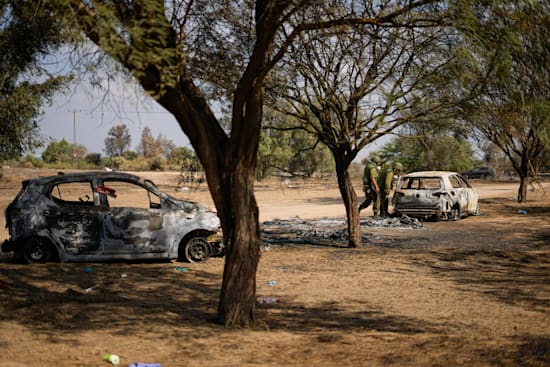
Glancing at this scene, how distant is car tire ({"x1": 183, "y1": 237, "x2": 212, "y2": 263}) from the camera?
11.1 metres

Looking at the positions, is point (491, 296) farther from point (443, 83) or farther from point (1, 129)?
point (1, 129)

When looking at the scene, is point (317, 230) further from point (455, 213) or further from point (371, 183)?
point (455, 213)

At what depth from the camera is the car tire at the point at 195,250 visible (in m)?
11.1

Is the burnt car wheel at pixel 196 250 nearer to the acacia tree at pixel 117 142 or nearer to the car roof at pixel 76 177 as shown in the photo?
the car roof at pixel 76 177

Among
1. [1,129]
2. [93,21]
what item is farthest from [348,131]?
[1,129]

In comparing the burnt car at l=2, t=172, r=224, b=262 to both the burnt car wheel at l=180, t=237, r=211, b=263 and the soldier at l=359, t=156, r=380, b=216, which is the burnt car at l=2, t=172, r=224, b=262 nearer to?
the burnt car wheel at l=180, t=237, r=211, b=263

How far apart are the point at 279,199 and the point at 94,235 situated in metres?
22.2

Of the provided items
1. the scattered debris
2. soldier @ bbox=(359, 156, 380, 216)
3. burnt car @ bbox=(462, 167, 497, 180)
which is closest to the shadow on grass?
the scattered debris

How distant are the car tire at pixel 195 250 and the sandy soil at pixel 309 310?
27cm

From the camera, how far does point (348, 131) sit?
12.5 metres

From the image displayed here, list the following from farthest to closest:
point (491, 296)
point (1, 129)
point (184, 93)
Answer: point (1, 129) < point (491, 296) < point (184, 93)

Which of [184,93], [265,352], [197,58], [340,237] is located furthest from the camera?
[340,237]

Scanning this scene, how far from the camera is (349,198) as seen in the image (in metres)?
13.1

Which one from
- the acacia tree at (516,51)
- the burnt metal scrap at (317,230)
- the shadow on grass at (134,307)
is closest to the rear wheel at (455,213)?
the burnt metal scrap at (317,230)
